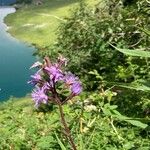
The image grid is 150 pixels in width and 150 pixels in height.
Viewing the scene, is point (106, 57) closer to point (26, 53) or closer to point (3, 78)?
point (3, 78)

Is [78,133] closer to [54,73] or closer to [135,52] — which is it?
[54,73]

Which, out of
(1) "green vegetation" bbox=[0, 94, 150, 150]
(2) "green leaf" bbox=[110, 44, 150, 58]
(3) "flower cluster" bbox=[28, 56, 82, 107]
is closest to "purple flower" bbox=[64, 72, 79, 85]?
(3) "flower cluster" bbox=[28, 56, 82, 107]

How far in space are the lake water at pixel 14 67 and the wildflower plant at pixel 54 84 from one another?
5821 centimetres

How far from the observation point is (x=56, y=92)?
4.04 meters

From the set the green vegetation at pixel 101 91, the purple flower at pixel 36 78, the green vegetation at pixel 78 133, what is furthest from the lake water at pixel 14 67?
the purple flower at pixel 36 78

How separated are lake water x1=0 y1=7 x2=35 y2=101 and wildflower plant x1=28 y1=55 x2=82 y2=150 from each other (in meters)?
58.2

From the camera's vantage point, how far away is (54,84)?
4059mm

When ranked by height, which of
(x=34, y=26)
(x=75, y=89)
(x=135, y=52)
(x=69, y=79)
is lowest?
(x=34, y=26)

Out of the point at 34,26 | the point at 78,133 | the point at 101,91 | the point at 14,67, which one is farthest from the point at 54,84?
the point at 34,26

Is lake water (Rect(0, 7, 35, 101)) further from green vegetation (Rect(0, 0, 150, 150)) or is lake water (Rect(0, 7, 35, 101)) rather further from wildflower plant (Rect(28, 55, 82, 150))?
wildflower plant (Rect(28, 55, 82, 150))

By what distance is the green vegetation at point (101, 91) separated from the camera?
225 inches

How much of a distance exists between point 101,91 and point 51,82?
5829 mm

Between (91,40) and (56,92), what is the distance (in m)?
13.7

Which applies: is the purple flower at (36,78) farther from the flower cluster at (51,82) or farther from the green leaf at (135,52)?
the green leaf at (135,52)
